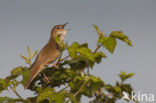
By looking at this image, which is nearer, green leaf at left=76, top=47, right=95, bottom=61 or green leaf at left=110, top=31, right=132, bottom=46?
green leaf at left=76, top=47, right=95, bottom=61

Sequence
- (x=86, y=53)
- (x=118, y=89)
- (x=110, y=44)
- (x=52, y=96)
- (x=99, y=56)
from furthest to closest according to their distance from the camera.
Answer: (x=99, y=56) → (x=110, y=44) → (x=86, y=53) → (x=52, y=96) → (x=118, y=89)

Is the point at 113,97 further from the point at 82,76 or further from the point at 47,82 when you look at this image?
the point at 47,82

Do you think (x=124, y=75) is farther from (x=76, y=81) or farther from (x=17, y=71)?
(x=17, y=71)

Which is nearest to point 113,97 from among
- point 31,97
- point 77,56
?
point 77,56

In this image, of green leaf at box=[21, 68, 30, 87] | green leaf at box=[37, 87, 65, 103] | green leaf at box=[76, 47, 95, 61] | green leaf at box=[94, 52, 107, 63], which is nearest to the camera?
green leaf at box=[37, 87, 65, 103]

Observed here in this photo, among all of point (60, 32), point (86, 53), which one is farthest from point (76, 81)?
point (60, 32)

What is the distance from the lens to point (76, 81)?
3.37 metres

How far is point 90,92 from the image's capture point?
10.4ft

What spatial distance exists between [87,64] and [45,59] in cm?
211

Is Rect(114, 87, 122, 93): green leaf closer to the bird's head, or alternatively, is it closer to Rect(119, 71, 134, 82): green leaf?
Rect(119, 71, 134, 82): green leaf

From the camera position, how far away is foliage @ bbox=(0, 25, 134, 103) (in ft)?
10.1

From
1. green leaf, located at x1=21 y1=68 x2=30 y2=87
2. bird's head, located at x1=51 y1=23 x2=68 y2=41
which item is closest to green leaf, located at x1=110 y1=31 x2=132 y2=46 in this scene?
green leaf, located at x1=21 y1=68 x2=30 y2=87

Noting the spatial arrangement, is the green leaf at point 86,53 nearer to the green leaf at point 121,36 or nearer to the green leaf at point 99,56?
the green leaf at point 99,56

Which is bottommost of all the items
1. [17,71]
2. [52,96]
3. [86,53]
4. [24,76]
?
[52,96]
